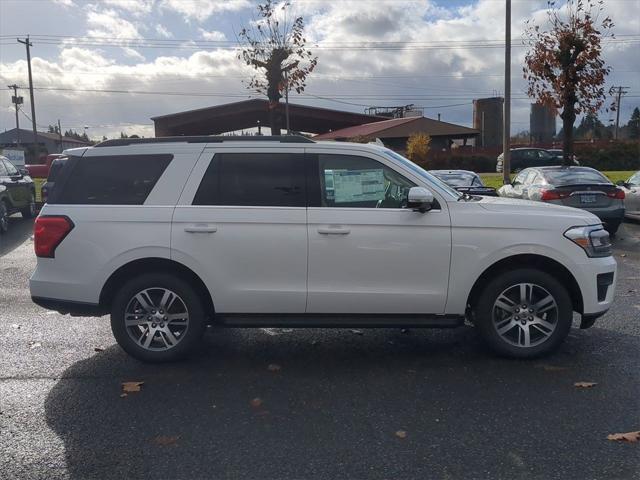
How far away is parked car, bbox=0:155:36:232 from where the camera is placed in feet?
46.6

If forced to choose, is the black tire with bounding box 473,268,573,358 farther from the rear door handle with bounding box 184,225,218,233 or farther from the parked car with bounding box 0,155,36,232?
the parked car with bounding box 0,155,36,232

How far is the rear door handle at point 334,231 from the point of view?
5.17m

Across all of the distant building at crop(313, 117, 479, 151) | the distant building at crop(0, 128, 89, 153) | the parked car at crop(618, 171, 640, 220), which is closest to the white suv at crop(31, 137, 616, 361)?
the parked car at crop(618, 171, 640, 220)

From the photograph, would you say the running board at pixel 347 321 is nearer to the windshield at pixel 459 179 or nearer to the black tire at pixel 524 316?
the black tire at pixel 524 316

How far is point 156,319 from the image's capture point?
540cm

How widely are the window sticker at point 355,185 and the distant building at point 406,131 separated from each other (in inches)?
1477

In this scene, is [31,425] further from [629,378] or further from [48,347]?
[629,378]

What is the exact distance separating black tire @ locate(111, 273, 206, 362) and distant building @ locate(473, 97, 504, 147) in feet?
195

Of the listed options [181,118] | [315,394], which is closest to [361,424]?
[315,394]

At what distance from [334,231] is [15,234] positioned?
1150cm

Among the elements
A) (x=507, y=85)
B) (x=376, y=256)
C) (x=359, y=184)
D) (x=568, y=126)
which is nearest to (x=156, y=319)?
(x=376, y=256)

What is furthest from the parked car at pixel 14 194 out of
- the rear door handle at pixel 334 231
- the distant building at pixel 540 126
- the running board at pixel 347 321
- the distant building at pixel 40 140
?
the distant building at pixel 40 140

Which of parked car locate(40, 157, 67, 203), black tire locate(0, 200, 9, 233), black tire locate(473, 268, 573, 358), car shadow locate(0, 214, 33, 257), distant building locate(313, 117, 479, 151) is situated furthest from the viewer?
distant building locate(313, 117, 479, 151)

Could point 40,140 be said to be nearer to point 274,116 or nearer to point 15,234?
point 274,116
